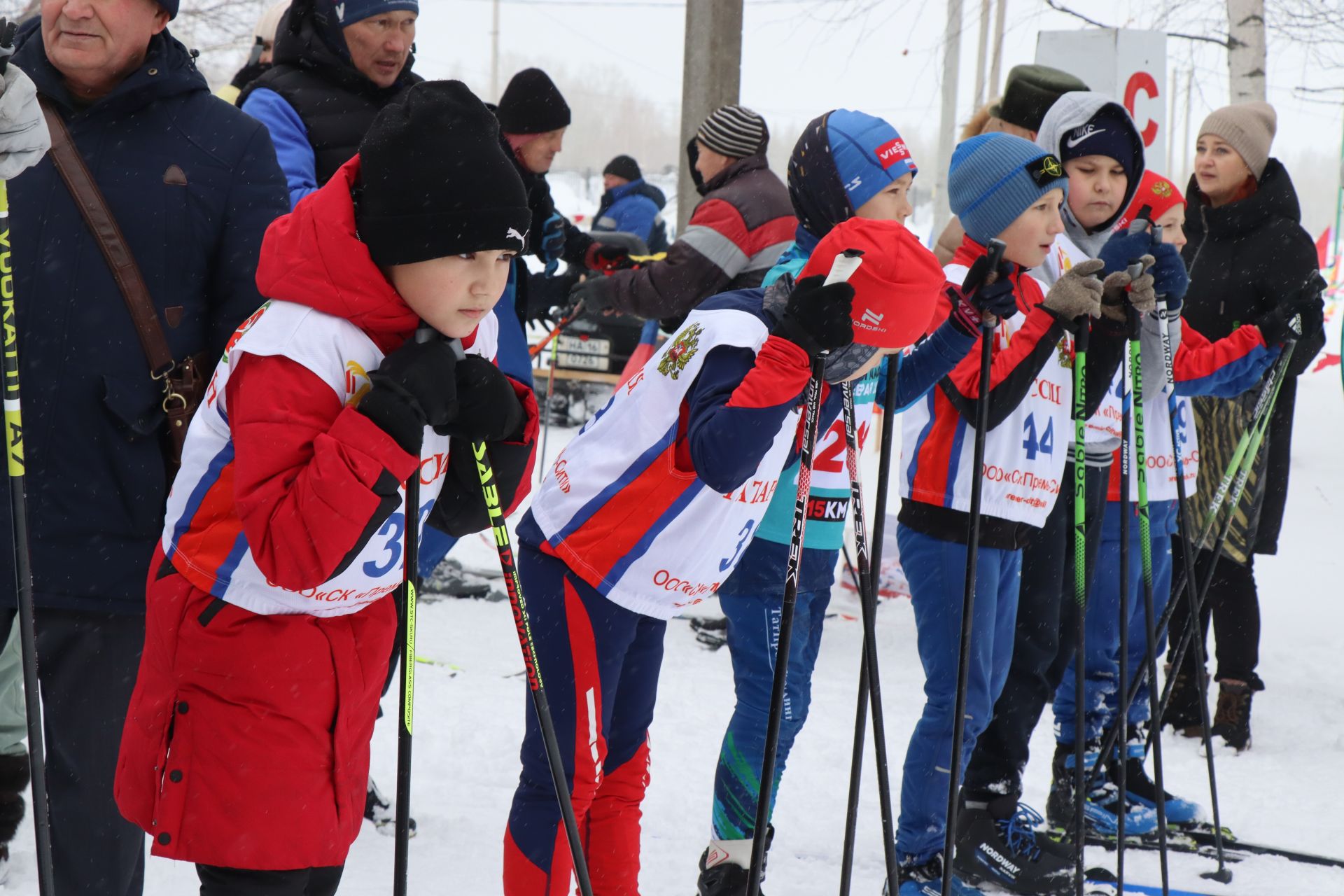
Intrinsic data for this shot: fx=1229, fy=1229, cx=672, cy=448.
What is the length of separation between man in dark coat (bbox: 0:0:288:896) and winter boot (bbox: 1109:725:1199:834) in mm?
3080

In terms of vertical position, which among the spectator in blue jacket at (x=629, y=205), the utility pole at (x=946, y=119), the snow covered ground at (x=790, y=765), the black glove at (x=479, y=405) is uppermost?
the utility pole at (x=946, y=119)

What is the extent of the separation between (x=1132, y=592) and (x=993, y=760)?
36.1 inches

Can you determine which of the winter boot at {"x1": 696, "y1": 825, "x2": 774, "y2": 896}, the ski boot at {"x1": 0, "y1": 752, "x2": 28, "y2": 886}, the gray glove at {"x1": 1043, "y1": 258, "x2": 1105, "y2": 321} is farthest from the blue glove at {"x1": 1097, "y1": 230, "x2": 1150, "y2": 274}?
the ski boot at {"x1": 0, "y1": 752, "x2": 28, "y2": 886}

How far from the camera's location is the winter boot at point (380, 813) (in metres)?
3.64

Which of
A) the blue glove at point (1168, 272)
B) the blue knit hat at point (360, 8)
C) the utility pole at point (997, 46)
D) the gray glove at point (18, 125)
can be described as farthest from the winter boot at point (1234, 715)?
the utility pole at point (997, 46)

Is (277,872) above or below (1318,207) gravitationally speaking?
below

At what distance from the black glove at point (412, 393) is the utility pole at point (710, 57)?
4.29 metres

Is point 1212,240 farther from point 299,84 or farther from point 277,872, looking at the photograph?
point 277,872

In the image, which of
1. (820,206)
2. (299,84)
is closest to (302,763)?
(820,206)

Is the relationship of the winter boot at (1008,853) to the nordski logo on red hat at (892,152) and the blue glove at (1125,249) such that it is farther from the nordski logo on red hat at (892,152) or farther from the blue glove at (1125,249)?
the nordski logo on red hat at (892,152)

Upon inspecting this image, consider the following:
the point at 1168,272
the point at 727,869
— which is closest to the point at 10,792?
the point at 727,869

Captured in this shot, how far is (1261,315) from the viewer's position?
15.5ft

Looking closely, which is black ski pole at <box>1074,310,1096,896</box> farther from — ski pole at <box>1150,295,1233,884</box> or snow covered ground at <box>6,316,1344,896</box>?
snow covered ground at <box>6,316,1344,896</box>

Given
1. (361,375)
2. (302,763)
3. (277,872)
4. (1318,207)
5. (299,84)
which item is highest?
(1318,207)
